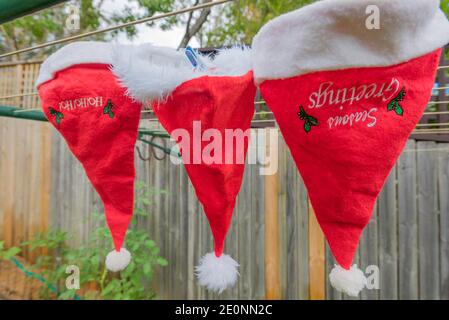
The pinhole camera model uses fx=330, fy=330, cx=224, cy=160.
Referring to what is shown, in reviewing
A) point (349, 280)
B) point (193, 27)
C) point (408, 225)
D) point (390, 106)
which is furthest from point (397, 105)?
point (193, 27)

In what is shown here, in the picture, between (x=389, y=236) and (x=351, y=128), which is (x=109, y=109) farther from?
(x=389, y=236)

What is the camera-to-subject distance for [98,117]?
676 mm

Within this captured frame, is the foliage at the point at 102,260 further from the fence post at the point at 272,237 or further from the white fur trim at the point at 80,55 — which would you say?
the white fur trim at the point at 80,55

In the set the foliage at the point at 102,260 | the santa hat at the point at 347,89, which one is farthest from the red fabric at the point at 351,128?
the foliage at the point at 102,260

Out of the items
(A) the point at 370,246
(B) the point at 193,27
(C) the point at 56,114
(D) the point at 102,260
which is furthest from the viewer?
(B) the point at 193,27

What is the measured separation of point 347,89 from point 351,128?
50 mm

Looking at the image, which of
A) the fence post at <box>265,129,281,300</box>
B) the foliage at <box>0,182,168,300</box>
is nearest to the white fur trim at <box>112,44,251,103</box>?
the fence post at <box>265,129,281,300</box>

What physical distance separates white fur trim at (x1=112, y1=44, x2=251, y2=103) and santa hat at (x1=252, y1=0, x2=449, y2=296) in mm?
116

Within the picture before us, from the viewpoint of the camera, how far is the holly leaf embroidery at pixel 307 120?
44 centimetres

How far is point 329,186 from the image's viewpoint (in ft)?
1.48

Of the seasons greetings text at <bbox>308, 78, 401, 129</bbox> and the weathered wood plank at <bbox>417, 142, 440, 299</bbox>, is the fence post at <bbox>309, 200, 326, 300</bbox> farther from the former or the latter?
the seasons greetings text at <bbox>308, 78, 401, 129</bbox>

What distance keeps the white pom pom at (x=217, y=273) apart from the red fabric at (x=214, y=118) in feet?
0.16
